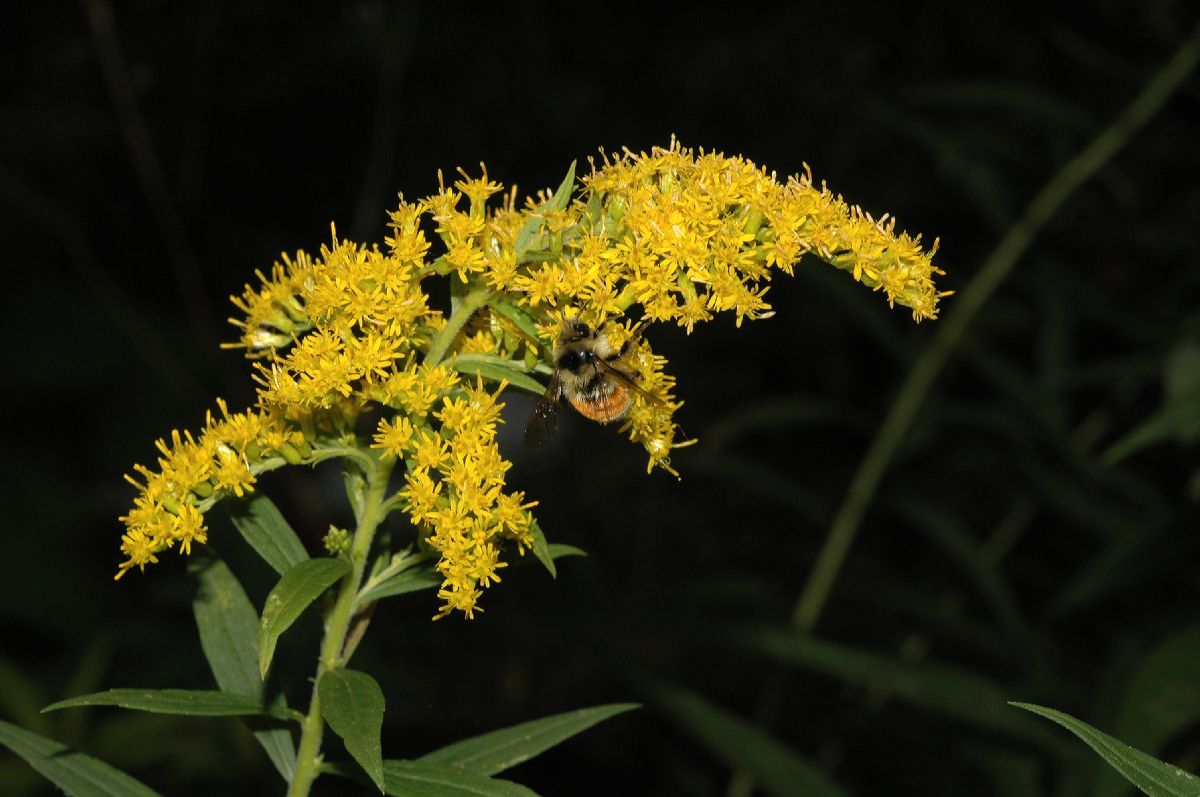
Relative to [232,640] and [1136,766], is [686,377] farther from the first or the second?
[1136,766]

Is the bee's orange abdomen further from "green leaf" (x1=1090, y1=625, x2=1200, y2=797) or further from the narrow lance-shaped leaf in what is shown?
"green leaf" (x1=1090, y1=625, x2=1200, y2=797)

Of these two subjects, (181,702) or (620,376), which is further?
(620,376)

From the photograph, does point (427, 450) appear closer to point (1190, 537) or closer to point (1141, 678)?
point (1141, 678)

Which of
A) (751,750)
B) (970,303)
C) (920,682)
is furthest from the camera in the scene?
(970,303)

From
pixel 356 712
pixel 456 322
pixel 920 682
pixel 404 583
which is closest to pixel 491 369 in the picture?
pixel 456 322

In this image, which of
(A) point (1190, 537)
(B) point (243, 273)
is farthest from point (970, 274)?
(B) point (243, 273)

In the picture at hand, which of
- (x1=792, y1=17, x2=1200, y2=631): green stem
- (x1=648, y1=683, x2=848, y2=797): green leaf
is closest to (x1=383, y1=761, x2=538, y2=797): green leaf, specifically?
(x1=648, y1=683, x2=848, y2=797): green leaf

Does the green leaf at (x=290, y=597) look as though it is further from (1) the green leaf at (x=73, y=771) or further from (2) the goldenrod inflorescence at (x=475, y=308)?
(1) the green leaf at (x=73, y=771)

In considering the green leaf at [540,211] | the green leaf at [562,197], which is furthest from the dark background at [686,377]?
the green leaf at [562,197]
